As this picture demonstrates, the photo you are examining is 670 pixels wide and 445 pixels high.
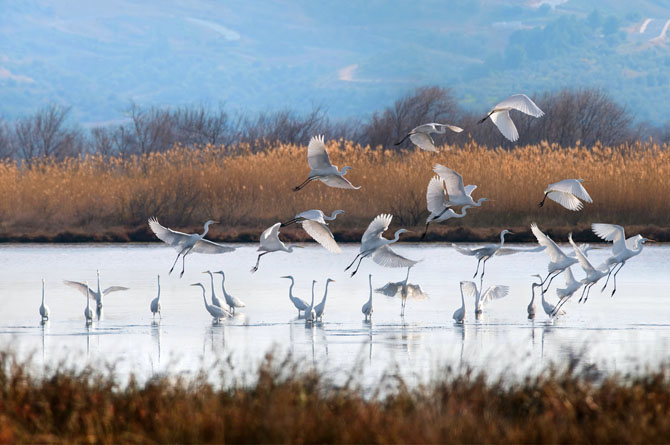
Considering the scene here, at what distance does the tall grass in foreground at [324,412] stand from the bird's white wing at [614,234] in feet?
18.3

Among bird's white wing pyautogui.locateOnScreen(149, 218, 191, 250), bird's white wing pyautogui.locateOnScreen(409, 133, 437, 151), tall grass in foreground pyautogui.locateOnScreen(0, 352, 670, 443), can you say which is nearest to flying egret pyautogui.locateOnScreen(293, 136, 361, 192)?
bird's white wing pyautogui.locateOnScreen(409, 133, 437, 151)

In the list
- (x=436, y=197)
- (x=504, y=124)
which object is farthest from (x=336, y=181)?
(x=504, y=124)

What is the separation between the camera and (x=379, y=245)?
12.2m

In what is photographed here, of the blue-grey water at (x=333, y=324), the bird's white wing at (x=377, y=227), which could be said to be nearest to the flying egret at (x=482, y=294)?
the blue-grey water at (x=333, y=324)

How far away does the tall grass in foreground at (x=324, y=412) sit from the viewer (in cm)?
535

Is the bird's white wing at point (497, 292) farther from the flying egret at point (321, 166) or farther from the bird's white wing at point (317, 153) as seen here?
the bird's white wing at point (317, 153)

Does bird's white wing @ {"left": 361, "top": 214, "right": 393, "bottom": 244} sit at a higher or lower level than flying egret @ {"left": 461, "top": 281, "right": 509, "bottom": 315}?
higher

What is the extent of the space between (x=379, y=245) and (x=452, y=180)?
3.48 ft

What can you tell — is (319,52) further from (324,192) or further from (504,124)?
(504,124)

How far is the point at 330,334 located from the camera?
1017cm

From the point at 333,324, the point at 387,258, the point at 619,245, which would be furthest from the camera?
the point at 387,258

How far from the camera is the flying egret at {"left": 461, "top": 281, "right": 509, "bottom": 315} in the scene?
11.7 m

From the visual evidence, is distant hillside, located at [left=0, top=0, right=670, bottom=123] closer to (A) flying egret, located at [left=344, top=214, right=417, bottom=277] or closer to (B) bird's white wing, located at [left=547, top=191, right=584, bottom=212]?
(B) bird's white wing, located at [left=547, top=191, right=584, bottom=212]

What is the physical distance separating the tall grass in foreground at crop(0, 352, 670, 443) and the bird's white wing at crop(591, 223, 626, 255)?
219 inches
